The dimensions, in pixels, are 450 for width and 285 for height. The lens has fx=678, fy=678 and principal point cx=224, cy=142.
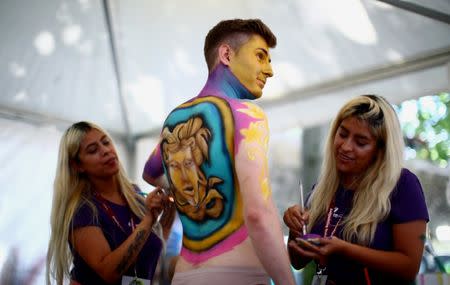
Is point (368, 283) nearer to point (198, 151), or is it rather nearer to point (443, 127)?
point (198, 151)

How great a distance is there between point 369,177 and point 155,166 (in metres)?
0.94

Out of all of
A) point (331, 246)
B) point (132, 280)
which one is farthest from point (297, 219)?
point (132, 280)

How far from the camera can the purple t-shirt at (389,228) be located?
245cm

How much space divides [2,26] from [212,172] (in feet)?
8.28

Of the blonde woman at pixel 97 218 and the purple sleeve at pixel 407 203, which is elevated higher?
the purple sleeve at pixel 407 203

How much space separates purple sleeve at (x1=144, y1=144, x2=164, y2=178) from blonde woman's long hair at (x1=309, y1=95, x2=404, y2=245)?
0.68 m

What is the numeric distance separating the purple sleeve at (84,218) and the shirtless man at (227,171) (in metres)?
0.58

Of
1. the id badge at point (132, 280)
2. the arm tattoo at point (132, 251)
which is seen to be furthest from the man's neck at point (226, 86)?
the id badge at point (132, 280)

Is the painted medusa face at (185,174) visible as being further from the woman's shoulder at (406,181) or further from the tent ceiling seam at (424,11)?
the tent ceiling seam at (424,11)

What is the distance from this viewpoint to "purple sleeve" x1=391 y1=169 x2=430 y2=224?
2455 mm

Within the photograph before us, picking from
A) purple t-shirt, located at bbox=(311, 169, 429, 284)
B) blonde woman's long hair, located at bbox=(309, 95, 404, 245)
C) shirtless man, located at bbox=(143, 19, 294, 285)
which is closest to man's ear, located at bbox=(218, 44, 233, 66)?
shirtless man, located at bbox=(143, 19, 294, 285)

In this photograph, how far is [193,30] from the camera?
4852 mm

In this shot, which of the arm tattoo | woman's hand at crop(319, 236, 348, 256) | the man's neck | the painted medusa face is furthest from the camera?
the arm tattoo

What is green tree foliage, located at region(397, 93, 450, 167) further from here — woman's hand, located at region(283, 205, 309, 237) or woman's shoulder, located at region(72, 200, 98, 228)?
woman's shoulder, located at region(72, 200, 98, 228)
